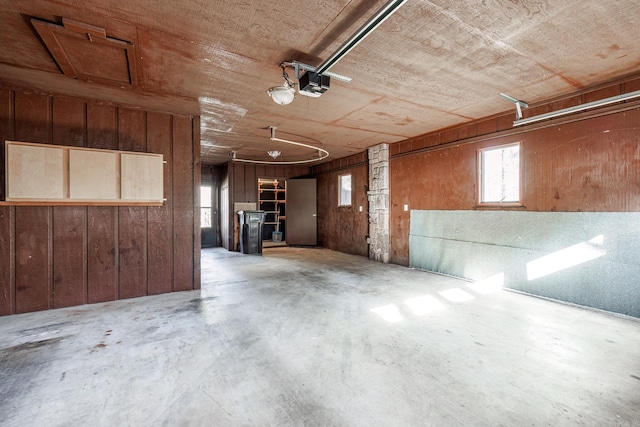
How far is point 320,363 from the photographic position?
2090 millimetres

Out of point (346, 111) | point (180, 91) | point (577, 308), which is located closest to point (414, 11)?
point (346, 111)

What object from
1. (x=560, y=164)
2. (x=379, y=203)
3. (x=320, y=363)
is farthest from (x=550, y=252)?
(x=320, y=363)

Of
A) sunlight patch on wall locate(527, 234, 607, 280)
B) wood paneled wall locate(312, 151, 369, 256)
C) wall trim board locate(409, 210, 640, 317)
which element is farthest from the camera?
wood paneled wall locate(312, 151, 369, 256)

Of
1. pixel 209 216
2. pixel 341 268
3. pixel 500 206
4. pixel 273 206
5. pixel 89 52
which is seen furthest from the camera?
pixel 273 206

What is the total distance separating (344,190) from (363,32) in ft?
19.2

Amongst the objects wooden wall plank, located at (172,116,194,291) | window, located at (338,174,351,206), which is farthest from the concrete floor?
window, located at (338,174,351,206)

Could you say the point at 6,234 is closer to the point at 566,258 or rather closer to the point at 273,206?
the point at 566,258

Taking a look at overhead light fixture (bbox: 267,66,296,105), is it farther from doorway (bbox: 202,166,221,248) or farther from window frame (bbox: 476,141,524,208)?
doorway (bbox: 202,166,221,248)

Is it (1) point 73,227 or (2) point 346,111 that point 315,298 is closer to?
(2) point 346,111

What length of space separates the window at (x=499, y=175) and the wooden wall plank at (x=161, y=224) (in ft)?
15.0

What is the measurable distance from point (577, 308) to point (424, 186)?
2.76 metres

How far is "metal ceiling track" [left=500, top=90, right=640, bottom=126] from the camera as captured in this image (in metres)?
2.93

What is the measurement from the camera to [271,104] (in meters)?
3.74

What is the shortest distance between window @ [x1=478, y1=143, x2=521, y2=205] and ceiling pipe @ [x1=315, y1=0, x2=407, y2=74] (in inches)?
120
